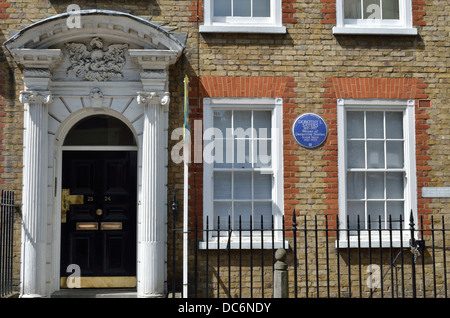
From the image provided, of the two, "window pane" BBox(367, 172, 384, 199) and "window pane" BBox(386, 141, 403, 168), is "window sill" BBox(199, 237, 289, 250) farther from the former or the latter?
"window pane" BBox(386, 141, 403, 168)

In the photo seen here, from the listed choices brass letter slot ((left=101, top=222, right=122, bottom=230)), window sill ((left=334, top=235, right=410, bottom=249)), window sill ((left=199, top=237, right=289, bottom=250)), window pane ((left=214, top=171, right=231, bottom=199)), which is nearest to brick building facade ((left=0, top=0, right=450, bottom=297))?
window pane ((left=214, top=171, right=231, bottom=199))

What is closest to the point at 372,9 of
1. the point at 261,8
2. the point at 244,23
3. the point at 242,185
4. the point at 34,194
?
the point at 261,8

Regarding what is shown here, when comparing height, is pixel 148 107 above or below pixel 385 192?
above

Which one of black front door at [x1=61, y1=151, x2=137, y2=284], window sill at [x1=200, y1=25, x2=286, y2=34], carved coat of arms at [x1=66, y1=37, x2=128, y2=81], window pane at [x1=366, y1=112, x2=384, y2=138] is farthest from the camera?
window pane at [x1=366, y1=112, x2=384, y2=138]

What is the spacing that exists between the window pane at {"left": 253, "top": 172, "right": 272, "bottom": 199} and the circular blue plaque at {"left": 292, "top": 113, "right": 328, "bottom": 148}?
30.0 inches

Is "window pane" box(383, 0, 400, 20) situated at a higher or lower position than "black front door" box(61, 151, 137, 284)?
higher

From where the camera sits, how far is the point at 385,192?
8.88m

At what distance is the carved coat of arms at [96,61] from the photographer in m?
8.49

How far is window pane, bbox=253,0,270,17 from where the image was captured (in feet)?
29.7

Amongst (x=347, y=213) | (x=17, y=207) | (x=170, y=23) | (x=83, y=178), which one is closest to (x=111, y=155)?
(x=83, y=178)

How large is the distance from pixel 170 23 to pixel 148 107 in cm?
139

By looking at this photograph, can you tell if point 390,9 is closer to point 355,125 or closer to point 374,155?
point 355,125

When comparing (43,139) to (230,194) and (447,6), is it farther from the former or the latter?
(447,6)

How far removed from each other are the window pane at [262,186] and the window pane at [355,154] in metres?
1.29
